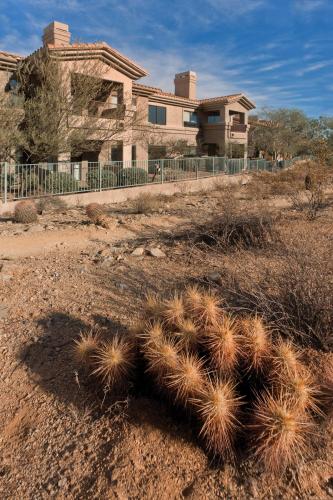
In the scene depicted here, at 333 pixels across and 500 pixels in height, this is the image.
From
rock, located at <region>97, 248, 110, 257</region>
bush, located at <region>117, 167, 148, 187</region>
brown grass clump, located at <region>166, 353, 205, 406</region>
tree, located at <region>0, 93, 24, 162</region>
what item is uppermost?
tree, located at <region>0, 93, 24, 162</region>

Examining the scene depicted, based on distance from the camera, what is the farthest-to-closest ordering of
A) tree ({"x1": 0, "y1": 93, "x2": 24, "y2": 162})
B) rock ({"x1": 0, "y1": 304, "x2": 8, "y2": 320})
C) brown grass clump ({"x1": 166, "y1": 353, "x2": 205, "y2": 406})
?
tree ({"x1": 0, "y1": 93, "x2": 24, "y2": 162}) → rock ({"x1": 0, "y1": 304, "x2": 8, "y2": 320}) → brown grass clump ({"x1": 166, "y1": 353, "x2": 205, "y2": 406})

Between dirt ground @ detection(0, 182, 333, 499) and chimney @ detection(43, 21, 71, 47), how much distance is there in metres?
19.1

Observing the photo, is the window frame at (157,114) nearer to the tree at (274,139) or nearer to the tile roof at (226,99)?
the tile roof at (226,99)

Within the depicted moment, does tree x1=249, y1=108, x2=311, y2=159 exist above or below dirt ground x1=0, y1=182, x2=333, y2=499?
above

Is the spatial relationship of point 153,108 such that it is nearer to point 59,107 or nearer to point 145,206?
point 59,107

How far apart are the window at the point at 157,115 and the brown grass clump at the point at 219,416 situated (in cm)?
2966

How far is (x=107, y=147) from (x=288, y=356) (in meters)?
21.1

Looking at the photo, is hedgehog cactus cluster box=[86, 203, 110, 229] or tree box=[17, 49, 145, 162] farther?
tree box=[17, 49, 145, 162]

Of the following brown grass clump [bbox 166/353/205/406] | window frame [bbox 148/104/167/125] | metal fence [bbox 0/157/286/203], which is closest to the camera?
brown grass clump [bbox 166/353/205/406]

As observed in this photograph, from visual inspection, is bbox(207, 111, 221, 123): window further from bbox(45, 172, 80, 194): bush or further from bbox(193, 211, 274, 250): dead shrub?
bbox(193, 211, 274, 250): dead shrub

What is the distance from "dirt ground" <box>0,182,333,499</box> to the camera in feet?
8.45

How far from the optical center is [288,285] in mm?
3961

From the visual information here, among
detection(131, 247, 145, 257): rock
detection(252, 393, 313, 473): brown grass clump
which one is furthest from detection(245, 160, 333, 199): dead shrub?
detection(252, 393, 313, 473): brown grass clump

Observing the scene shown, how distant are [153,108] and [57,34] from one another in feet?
35.5
